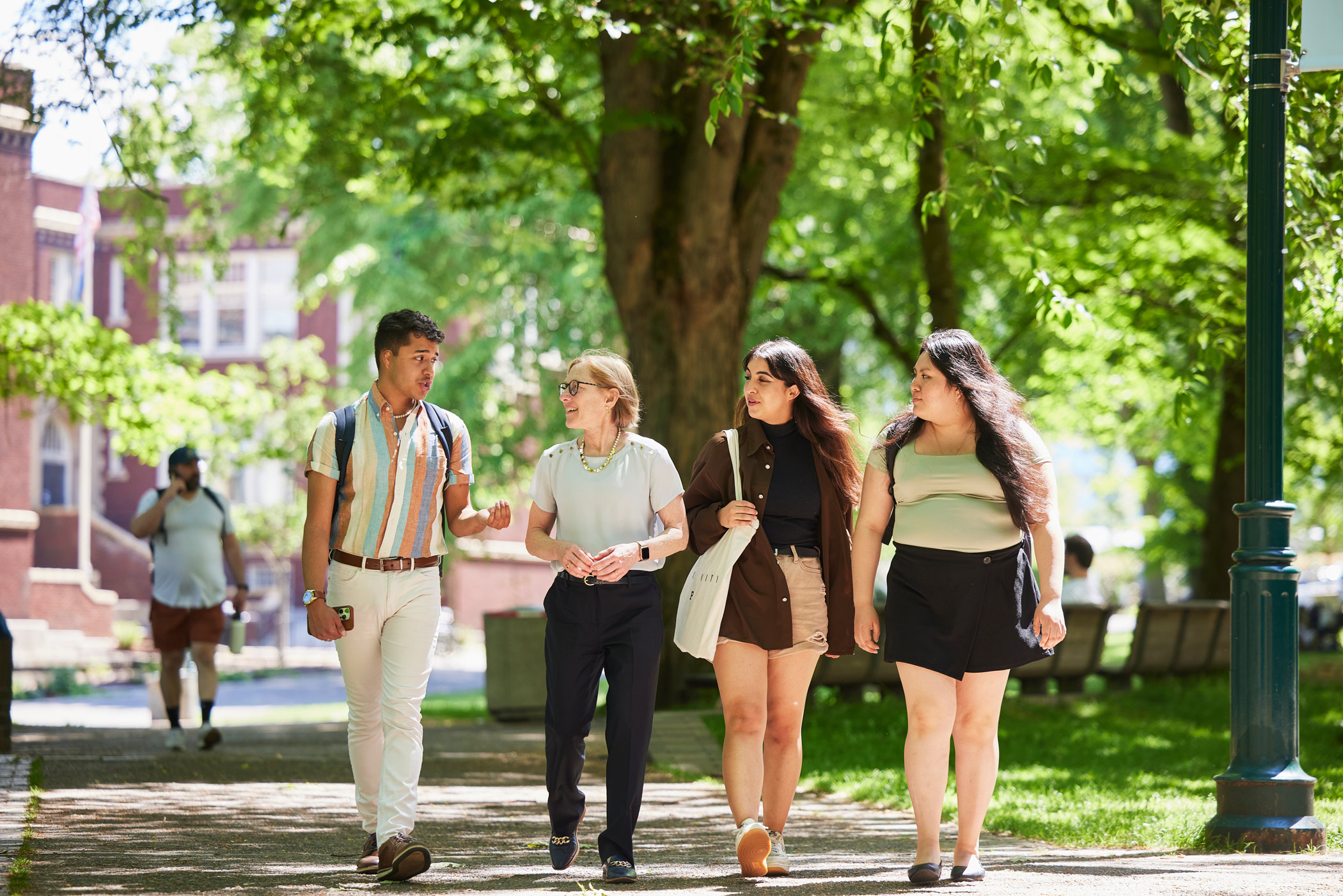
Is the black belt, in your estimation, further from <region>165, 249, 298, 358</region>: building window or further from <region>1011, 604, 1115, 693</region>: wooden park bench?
A: <region>165, 249, 298, 358</region>: building window

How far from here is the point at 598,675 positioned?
227 inches

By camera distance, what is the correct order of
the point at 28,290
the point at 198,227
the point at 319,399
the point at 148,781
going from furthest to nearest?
the point at 319,399, the point at 28,290, the point at 198,227, the point at 148,781

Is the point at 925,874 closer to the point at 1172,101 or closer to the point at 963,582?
the point at 963,582

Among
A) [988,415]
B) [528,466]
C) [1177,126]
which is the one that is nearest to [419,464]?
[988,415]

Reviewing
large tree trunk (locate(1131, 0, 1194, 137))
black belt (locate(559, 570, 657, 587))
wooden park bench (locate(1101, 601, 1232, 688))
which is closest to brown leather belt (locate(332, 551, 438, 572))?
black belt (locate(559, 570, 657, 587))

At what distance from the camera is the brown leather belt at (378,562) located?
564cm

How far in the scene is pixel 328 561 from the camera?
569 cm

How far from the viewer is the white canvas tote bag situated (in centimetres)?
573

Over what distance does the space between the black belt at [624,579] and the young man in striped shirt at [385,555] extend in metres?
0.34

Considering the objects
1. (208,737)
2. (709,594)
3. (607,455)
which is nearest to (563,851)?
(709,594)

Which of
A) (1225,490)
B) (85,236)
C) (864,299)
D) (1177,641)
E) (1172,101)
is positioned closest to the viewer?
(1177,641)

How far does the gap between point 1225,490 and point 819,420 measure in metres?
13.7

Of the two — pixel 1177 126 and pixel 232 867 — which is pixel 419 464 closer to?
pixel 232 867

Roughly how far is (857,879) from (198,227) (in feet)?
50.9
